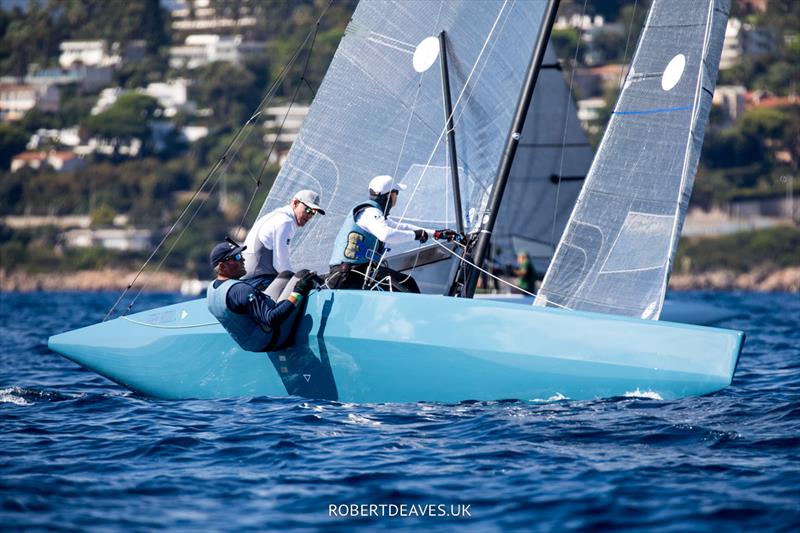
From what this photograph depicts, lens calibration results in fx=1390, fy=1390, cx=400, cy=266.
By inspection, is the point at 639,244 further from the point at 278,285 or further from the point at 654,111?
the point at 278,285

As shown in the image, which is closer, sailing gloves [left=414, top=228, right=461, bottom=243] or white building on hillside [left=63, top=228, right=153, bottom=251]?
sailing gloves [left=414, top=228, right=461, bottom=243]

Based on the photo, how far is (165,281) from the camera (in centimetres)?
7244

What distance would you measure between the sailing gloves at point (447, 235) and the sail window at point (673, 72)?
1.76 m

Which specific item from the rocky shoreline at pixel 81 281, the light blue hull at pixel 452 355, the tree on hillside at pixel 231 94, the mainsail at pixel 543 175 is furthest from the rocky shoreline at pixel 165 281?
the light blue hull at pixel 452 355

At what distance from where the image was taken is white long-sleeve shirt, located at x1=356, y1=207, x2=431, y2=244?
348 inches

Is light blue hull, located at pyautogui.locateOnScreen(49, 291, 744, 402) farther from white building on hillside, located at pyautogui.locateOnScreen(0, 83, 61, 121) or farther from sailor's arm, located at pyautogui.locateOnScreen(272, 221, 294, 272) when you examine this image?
white building on hillside, located at pyautogui.locateOnScreen(0, 83, 61, 121)

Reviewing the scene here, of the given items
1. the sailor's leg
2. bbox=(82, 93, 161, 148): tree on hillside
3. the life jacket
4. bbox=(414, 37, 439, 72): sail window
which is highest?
bbox=(82, 93, 161, 148): tree on hillside

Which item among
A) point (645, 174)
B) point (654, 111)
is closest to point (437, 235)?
point (645, 174)

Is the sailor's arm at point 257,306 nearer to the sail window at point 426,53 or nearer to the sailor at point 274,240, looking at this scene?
the sailor at point 274,240

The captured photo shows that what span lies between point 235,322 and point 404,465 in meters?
2.18

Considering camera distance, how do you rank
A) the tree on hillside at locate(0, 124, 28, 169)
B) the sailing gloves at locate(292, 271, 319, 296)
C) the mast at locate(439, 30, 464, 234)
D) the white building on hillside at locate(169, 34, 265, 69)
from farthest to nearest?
the white building on hillside at locate(169, 34, 265, 69) < the tree on hillside at locate(0, 124, 28, 169) < the mast at locate(439, 30, 464, 234) < the sailing gloves at locate(292, 271, 319, 296)

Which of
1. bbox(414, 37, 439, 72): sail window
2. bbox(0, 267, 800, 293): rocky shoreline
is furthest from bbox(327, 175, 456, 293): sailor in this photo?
bbox(0, 267, 800, 293): rocky shoreline

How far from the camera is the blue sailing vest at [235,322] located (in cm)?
855

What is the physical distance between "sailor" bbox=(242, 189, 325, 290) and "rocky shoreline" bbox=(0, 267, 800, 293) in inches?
2297
